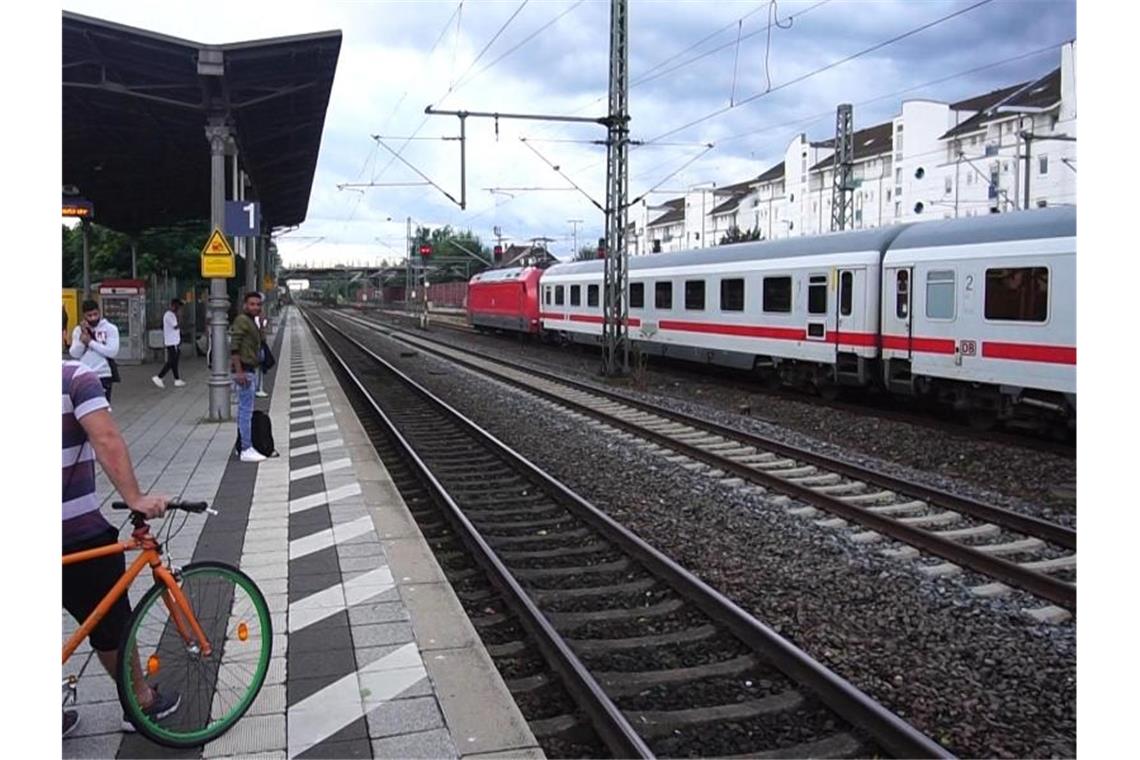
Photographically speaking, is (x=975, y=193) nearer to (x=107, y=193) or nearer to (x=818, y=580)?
(x=107, y=193)

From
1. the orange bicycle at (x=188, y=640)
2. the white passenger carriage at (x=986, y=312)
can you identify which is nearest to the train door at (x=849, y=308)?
the white passenger carriage at (x=986, y=312)

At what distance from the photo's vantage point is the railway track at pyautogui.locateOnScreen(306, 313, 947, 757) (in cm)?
451

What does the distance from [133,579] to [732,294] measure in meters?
17.6

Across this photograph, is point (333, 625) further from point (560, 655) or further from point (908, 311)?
point (908, 311)

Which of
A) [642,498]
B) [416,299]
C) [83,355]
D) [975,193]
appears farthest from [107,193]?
[416,299]

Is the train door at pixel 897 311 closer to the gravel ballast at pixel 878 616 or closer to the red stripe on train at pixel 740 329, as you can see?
the red stripe on train at pixel 740 329

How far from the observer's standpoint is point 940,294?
47.6ft

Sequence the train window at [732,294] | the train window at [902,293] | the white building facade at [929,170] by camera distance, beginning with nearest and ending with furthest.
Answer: the train window at [902,293], the train window at [732,294], the white building facade at [929,170]

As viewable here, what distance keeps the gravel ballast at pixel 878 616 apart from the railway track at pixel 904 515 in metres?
0.22

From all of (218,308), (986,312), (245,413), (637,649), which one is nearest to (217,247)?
(218,308)

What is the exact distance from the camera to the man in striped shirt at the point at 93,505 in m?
3.87

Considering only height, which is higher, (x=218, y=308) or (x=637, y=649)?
(x=218, y=308)

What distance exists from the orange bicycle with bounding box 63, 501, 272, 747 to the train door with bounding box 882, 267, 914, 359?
1263 centimetres

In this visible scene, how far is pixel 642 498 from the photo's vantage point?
9.77 m
